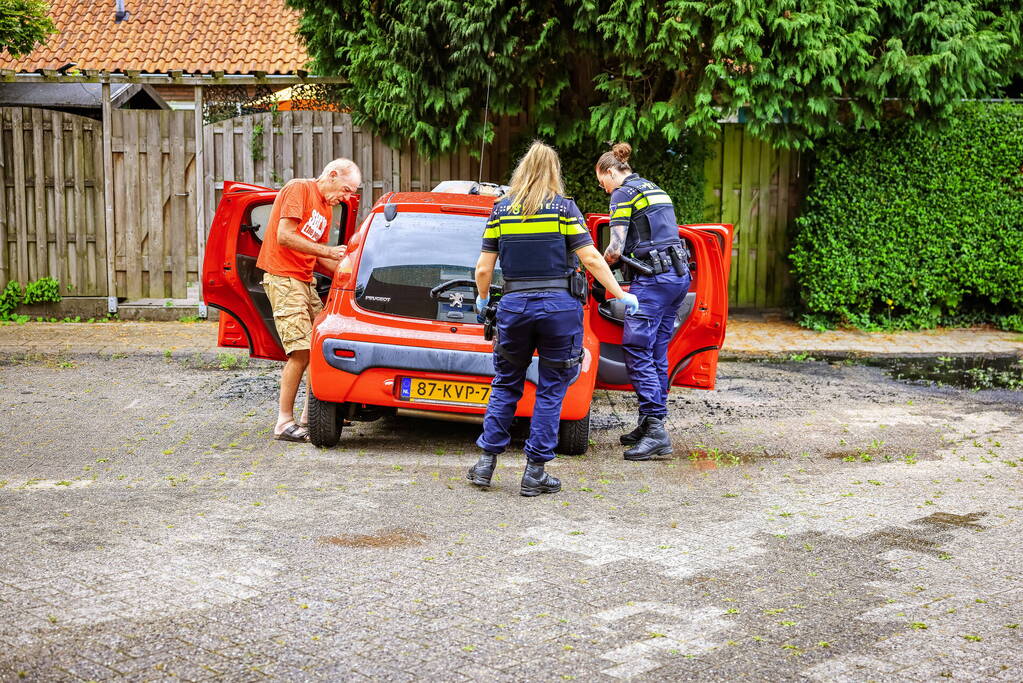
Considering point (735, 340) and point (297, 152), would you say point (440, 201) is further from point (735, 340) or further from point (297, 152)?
point (297, 152)

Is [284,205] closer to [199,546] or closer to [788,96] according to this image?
[199,546]

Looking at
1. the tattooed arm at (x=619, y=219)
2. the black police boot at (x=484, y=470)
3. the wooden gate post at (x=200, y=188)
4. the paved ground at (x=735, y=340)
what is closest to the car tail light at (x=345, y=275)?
the black police boot at (x=484, y=470)

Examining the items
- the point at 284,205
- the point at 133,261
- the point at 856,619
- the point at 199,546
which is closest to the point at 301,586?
the point at 199,546

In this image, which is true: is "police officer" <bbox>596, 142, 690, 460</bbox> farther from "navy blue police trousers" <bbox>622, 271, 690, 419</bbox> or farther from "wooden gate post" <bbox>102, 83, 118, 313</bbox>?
"wooden gate post" <bbox>102, 83, 118, 313</bbox>

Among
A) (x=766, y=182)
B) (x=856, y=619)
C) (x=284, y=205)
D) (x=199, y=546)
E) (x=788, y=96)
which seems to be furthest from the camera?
(x=766, y=182)

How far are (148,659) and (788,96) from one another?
30.3 feet

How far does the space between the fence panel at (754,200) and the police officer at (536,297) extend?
789cm

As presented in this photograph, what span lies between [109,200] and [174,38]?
11.4 m

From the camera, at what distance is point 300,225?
23.8ft

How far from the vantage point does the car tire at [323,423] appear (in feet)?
22.9

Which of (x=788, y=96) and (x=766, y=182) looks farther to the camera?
(x=766, y=182)

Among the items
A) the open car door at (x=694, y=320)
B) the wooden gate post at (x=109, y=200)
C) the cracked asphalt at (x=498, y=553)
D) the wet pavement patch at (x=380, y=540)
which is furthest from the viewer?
the wooden gate post at (x=109, y=200)

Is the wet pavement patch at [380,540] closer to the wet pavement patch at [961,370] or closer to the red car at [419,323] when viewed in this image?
the red car at [419,323]

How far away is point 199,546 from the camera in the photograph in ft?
16.5
